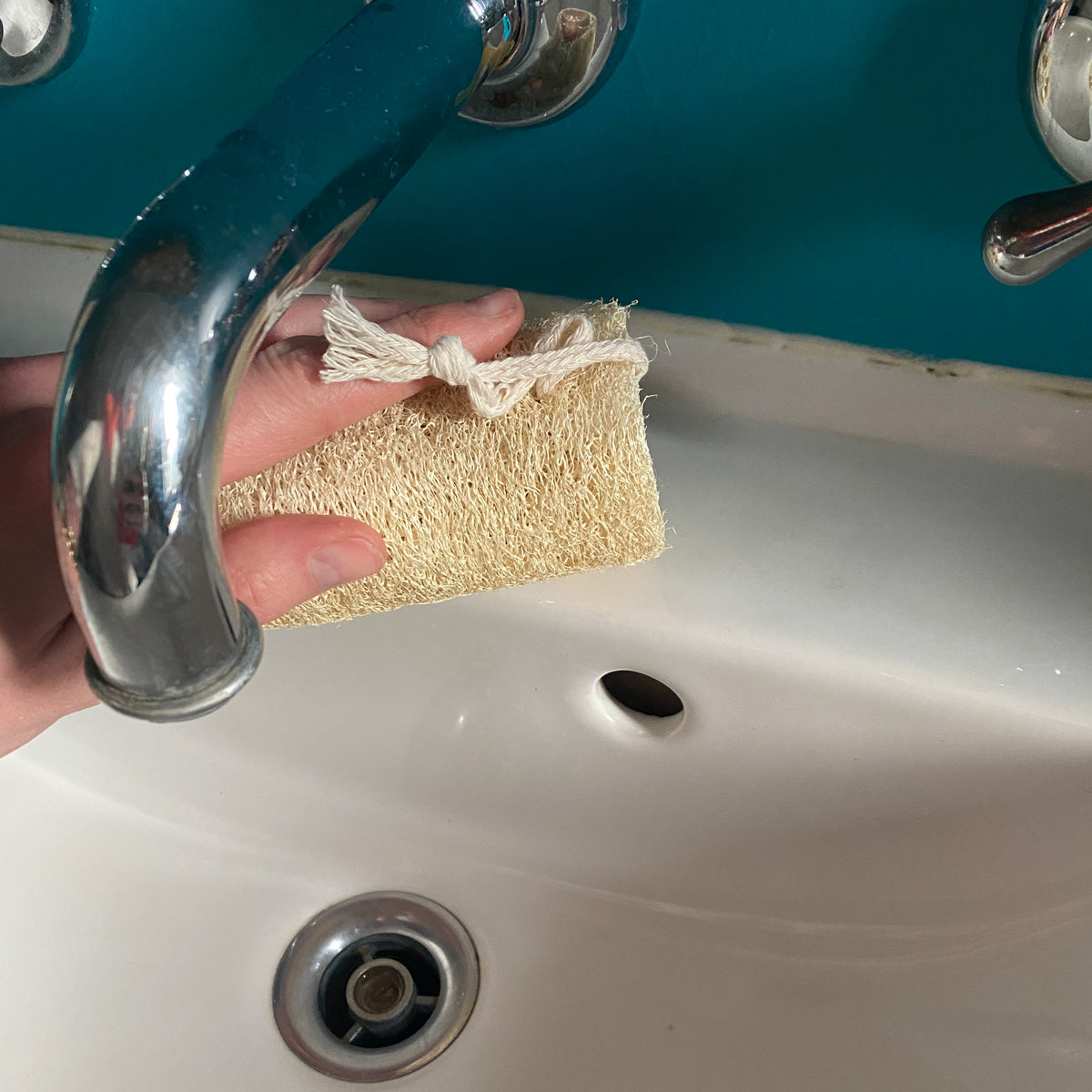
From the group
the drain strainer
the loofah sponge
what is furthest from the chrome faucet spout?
the drain strainer

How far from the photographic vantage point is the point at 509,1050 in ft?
1.16

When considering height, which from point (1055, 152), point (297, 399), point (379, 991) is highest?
point (1055, 152)

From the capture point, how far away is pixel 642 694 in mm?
360

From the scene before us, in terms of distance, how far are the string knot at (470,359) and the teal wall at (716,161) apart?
0.07 meters

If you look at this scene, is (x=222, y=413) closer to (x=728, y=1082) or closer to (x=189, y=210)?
(x=189, y=210)

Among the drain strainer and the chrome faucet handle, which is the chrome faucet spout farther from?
the drain strainer

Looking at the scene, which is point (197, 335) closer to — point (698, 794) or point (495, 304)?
point (495, 304)

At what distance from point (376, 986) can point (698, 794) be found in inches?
6.2

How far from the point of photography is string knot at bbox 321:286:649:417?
253 millimetres

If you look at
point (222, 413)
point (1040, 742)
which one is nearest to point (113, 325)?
point (222, 413)

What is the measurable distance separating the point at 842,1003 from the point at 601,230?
0.94 feet

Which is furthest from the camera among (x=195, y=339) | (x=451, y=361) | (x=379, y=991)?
(x=379, y=991)

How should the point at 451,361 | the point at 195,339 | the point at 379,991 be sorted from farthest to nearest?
the point at 379,991 → the point at 451,361 → the point at 195,339

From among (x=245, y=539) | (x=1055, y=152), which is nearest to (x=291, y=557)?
(x=245, y=539)
